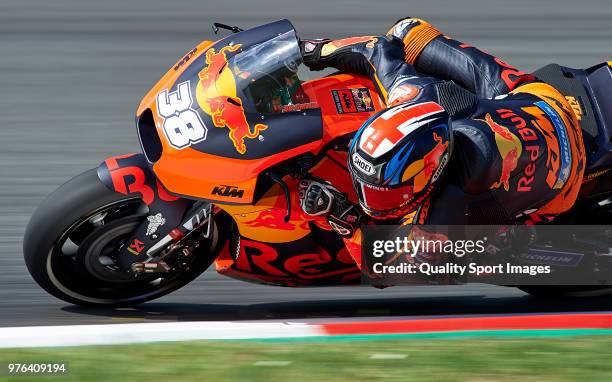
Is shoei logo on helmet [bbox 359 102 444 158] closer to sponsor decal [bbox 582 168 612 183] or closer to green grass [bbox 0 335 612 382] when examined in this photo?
green grass [bbox 0 335 612 382]

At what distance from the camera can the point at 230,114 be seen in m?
4.88

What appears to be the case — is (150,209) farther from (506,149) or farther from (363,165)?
(506,149)

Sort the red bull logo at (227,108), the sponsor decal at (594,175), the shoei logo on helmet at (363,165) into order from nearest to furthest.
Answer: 1. the shoei logo on helmet at (363,165)
2. the red bull logo at (227,108)
3. the sponsor decal at (594,175)

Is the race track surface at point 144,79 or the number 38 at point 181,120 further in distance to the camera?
the race track surface at point 144,79

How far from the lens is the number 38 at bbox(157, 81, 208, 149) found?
16.1ft

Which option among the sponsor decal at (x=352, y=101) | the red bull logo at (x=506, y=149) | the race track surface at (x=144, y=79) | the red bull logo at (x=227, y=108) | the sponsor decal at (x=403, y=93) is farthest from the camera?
the race track surface at (x=144, y=79)

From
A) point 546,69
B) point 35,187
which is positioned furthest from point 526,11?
point 35,187

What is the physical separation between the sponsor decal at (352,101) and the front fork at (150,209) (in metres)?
0.73

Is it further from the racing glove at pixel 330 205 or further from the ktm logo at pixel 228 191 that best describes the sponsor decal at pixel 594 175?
the ktm logo at pixel 228 191

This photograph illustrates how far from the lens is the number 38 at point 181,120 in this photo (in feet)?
16.1

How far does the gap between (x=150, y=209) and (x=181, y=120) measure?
52 centimetres

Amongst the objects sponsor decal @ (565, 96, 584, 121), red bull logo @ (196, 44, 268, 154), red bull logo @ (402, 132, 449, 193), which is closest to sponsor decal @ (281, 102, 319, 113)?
red bull logo @ (196, 44, 268, 154)

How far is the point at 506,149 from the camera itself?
4.78 meters

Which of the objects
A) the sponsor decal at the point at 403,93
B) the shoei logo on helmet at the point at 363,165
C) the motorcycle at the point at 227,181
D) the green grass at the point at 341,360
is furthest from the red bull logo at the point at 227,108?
the green grass at the point at 341,360
